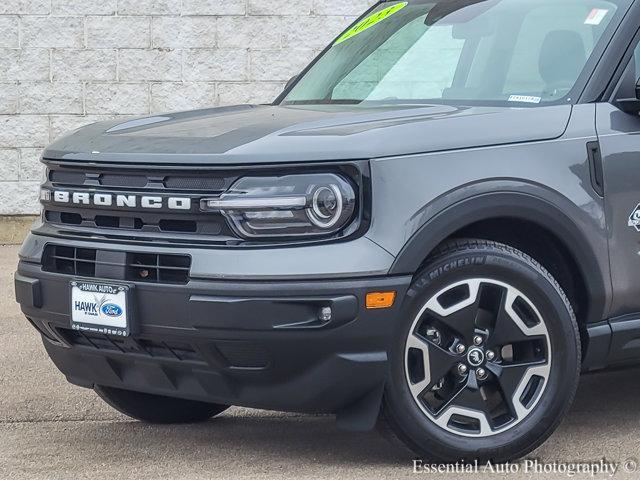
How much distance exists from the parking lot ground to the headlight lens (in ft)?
2.81

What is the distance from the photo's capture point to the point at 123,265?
4.21 m

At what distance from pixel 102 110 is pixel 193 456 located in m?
5.80

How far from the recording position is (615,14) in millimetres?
4895

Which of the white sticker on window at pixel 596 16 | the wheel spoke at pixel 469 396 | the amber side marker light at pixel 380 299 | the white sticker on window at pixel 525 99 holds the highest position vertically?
the white sticker on window at pixel 596 16

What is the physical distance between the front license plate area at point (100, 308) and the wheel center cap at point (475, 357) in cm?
113

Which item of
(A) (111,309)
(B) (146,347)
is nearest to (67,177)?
(A) (111,309)

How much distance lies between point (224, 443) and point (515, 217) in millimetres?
1415

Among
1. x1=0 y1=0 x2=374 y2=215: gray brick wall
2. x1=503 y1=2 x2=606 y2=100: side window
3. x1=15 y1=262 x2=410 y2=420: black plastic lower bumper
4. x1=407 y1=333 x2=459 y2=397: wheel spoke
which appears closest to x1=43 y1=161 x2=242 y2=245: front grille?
x1=15 y1=262 x2=410 y2=420: black plastic lower bumper

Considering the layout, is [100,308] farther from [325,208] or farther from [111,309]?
[325,208]

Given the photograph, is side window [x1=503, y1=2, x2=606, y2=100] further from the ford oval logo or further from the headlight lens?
the ford oval logo

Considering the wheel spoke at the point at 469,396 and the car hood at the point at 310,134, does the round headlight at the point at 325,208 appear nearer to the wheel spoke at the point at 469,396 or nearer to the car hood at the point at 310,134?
the car hood at the point at 310,134

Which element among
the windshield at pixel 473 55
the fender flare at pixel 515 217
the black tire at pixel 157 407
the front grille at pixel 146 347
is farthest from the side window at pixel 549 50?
the black tire at pixel 157 407

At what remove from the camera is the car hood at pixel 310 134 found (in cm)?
408

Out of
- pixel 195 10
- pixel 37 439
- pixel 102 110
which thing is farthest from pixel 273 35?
pixel 37 439
